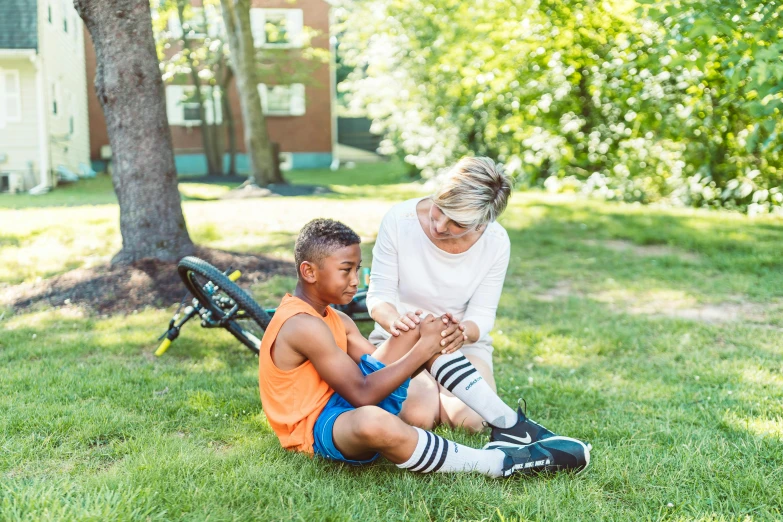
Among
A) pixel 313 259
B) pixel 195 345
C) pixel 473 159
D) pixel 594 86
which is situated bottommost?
pixel 195 345

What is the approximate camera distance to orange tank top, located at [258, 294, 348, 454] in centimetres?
310

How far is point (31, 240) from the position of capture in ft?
27.3

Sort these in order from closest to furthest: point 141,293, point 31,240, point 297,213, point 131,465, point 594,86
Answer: point 131,465 → point 141,293 → point 31,240 → point 297,213 → point 594,86

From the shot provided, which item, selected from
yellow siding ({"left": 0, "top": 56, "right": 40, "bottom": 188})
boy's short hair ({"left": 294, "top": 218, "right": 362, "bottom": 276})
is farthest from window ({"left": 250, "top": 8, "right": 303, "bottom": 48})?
boy's short hair ({"left": 294, "top": 218, "right": 362, "bottom": 276})

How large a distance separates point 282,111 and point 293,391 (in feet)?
84.8

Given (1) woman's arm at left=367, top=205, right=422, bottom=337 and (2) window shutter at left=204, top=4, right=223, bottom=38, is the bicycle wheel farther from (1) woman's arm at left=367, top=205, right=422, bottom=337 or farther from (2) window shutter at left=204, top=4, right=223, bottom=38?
(2) window shutter at left=204, top=4, right=223, bottom=38

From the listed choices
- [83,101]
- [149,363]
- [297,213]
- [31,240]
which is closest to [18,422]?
[149,363]

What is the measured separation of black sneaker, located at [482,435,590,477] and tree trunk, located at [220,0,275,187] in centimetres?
1247

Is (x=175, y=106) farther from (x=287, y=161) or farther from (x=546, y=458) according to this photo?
(x=546, y=458)

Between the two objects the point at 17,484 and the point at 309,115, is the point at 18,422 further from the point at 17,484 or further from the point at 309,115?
the point at 309,115

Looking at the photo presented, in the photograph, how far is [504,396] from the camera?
14.1ft

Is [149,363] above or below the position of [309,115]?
below

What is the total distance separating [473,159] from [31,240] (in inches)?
251

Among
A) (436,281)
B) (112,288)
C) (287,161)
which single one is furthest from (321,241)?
(287,161)
